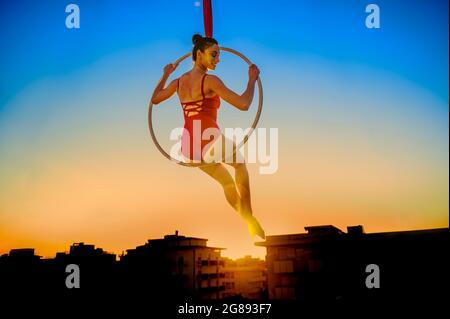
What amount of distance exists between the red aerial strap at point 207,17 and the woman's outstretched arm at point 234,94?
2.34 ft

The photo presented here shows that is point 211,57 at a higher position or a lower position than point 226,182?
higher

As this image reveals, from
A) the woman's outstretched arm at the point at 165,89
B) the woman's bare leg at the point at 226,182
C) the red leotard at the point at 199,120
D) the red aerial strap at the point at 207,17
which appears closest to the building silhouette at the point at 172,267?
the woman's outstretched arm at the point at 165,89

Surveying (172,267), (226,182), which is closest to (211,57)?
(226,182)

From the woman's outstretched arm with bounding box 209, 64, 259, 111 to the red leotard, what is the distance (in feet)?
0.81

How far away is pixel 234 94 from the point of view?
3.85 meters

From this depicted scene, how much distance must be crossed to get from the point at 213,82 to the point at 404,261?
60.7ft

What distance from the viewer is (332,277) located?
2288 centimetres

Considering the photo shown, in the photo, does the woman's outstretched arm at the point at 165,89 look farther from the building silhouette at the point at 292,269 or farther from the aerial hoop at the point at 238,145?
the building silhouette at the point at 292,269

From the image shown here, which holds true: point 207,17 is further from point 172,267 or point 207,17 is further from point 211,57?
point 172,267

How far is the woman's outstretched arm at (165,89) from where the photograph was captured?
4656 millimetres

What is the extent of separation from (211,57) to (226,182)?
1646 mm

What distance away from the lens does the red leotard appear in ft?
13.8

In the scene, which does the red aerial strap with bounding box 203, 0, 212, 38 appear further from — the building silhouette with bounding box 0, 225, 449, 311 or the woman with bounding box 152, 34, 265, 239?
the building silhouette with bounding box 0, 225, 449, 311

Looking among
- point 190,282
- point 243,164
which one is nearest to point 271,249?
point 243,164
